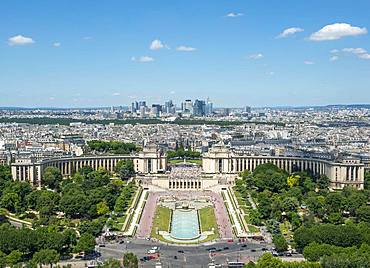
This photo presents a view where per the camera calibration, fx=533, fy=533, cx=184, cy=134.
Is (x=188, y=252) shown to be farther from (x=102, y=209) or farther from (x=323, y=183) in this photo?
(x=323, y=183)

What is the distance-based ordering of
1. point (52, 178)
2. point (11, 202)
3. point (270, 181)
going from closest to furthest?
1. point (11, 202)
2. point (270, 181)
3. point (52, 178)

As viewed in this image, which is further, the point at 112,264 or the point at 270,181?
the point at 270,181

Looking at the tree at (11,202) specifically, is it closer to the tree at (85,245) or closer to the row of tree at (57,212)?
the row of tree at (57,212)

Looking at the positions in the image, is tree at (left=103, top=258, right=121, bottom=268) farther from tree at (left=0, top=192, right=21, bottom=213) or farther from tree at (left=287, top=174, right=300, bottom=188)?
tree at (left=287, top=174, right=300, bottom=188)

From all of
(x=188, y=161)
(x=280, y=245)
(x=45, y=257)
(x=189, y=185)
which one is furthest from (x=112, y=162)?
(x=45, y=257)

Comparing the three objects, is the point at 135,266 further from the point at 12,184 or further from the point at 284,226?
the point at 12,184

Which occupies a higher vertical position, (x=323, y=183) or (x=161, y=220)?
(x=323, y=183)

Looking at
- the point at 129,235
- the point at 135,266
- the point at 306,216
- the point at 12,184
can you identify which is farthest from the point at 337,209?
the point at 12,184

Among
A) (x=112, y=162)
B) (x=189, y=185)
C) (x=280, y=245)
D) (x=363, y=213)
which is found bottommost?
(x=189, y=185)
